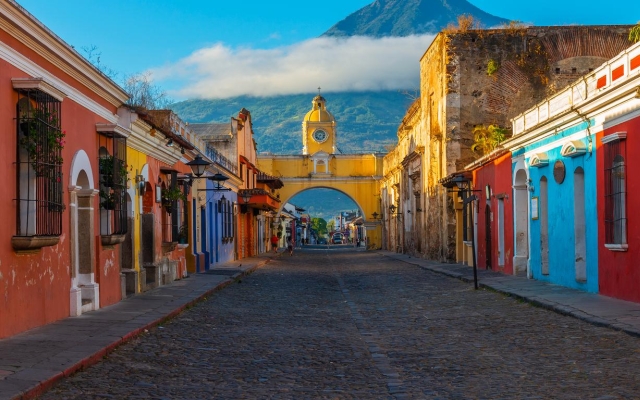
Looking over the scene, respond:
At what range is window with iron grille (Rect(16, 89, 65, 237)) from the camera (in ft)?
30.3

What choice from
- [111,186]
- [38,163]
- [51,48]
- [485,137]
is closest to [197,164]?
[111,186]

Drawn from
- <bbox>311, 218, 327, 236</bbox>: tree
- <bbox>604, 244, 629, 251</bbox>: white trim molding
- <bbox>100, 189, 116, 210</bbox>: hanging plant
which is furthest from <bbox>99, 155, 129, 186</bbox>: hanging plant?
<bbox>311, 218, 327, 236</bbox>: tree

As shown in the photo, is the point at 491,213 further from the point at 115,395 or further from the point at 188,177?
the point at 115,395

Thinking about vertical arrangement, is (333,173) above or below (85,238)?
above

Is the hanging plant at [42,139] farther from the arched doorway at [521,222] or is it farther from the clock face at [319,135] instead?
the clock face at [319,135]

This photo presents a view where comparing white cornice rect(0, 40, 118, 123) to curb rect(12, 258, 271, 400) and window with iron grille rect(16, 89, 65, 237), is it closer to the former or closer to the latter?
window with iron grille rect(16, 89, 65, 237)

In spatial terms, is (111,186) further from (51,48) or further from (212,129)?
(212,129)

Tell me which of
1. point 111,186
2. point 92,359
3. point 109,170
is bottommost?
point 92,359

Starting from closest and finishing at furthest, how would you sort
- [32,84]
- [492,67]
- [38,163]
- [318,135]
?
1. [32,84]
2. [38,163]
3. [492,67]
4. [318,135]

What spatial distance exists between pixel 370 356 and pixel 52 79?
5188mm

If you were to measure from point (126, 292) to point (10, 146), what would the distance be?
6651mm

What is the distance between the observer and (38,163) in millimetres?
9414

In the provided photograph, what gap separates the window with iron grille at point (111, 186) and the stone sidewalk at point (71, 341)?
1245 mm

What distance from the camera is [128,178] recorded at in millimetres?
14773
